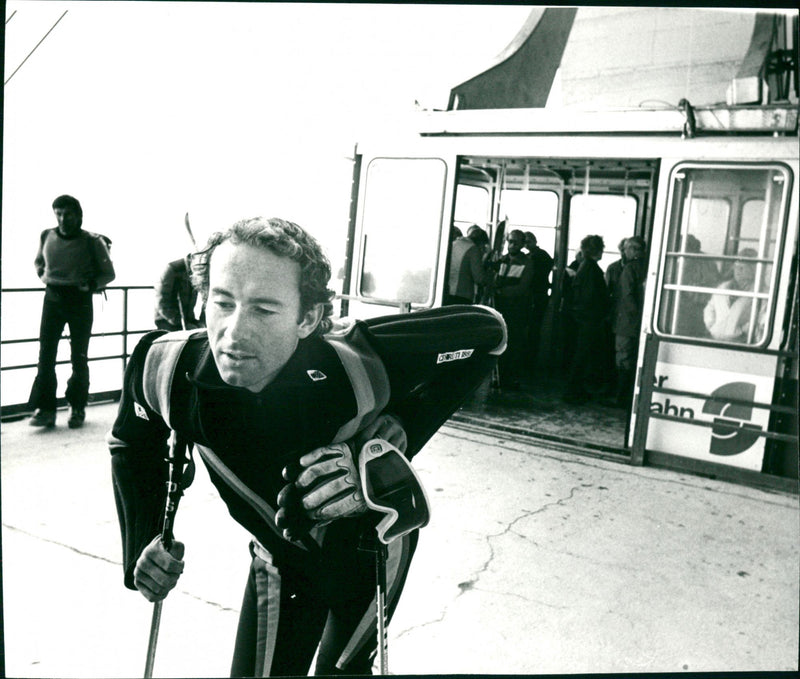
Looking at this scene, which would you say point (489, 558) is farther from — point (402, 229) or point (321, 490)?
point (402, 229)

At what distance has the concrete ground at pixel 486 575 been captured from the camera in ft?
7.20

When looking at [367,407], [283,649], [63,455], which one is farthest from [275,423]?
[63,455]

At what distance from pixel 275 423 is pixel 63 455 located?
213 cm

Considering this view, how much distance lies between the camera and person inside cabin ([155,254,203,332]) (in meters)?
1.36

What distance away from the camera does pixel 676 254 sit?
406 centimetres

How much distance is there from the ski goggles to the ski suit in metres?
0.05

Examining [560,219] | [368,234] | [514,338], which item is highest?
[560,219]

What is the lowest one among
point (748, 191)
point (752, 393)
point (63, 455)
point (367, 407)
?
point (63, 455)

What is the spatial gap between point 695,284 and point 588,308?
1.30m

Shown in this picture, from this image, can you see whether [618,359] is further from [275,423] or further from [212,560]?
[275,423]

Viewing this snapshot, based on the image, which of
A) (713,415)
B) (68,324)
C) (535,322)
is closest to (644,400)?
(713,415)

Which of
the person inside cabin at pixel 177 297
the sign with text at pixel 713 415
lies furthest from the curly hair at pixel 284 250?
the sign with text at pixel 713 415

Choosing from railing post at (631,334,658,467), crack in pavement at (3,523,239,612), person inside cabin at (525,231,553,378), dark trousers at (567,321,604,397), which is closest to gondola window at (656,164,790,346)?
railing post at (631,334,658,467)

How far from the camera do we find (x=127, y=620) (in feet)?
7.47
